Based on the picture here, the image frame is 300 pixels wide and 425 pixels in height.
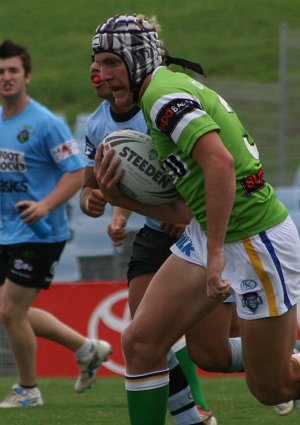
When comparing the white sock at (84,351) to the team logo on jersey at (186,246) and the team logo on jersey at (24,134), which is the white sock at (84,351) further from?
the team logo on jersey at (186,246)

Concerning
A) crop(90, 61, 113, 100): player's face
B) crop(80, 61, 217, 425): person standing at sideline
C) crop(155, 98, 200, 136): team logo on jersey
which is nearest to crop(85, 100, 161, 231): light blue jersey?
crop(80, 61, 217, 425): person standing at sideline

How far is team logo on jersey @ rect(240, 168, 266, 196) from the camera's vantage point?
16.6 feet

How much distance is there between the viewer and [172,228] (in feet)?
19.9

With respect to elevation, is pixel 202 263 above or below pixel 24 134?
above

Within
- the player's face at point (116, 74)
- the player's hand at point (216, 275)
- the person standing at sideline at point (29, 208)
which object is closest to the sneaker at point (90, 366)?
the person standing at sideline at point (29, 208)

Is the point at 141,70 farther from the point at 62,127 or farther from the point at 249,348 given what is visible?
the point at 62,127

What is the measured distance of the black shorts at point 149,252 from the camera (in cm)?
622

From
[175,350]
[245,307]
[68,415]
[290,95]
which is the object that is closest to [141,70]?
[245,307]

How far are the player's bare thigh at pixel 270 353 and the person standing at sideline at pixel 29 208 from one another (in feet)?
9.65

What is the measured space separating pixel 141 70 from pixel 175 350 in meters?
2.02

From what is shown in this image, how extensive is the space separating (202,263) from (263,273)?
28 cm

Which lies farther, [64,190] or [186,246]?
[64,190]

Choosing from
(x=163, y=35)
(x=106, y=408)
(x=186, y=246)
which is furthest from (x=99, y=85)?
(x=163, y=35)

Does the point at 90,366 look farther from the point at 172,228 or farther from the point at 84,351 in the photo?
the point at 172,228
